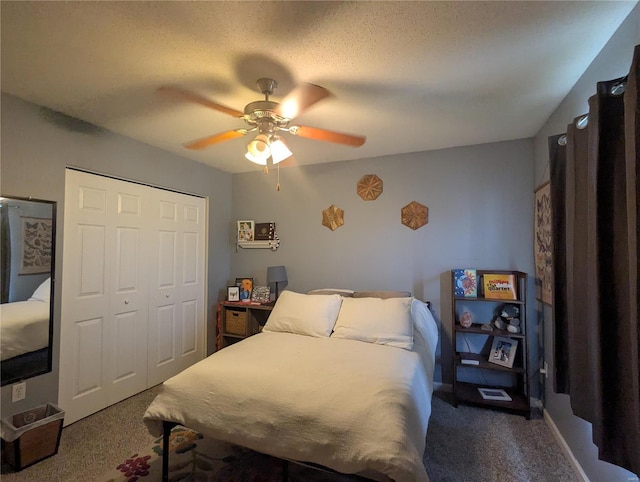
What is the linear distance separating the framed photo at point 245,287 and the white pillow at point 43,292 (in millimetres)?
1748

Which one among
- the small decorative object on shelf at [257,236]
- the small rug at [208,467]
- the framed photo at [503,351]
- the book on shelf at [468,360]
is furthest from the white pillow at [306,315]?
the framed photo at [503,351]

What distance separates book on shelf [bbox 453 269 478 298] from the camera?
2748 mm

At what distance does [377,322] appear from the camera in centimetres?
229

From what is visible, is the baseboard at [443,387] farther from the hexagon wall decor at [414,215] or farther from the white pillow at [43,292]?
the white pillow at [43,292]

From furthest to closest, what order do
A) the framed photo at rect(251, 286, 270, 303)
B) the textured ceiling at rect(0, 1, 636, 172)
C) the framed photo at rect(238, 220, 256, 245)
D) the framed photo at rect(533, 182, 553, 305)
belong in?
1. the framed photo at rect(238, 220, 256, 245)
2. the framed photo at rect(251, 286, 270, 303)
3. the framed photo at rect(533, 182, 553, 305)
4. the textured ceiling at rect(0, 1, 636, 172)

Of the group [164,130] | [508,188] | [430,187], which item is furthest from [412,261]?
[164,130]

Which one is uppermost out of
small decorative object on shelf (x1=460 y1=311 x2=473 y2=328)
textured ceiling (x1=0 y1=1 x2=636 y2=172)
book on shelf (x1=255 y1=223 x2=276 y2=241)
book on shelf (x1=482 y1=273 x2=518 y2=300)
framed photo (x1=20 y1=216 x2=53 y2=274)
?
textured ceiling (x1=0 y1=1 x2=636 y2=172)

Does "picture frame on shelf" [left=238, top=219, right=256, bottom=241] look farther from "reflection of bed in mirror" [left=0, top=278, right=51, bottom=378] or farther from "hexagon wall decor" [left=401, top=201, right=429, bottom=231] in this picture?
"reflection of bed in mirror" [left=0, top=278, right=51, bottom=378]

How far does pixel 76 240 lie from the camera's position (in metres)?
2.37

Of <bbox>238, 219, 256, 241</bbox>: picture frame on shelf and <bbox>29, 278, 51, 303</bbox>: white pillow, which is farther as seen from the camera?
<bbox>238, 219, 256, 241</bbox>: picture frame on shelf

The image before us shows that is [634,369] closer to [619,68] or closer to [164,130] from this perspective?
[619,68]

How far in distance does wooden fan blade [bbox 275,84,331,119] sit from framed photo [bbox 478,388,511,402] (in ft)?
8.91

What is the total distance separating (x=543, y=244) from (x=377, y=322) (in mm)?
1500

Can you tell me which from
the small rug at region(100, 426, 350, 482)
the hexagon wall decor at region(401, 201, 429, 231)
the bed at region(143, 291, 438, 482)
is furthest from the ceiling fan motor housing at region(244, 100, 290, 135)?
the small rug at region(100, 426, 350, 482)
